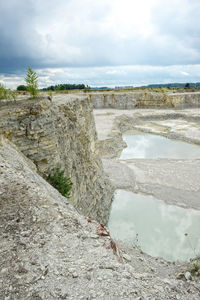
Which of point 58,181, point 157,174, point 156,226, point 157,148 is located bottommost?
point 156,226

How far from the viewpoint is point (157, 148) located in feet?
119

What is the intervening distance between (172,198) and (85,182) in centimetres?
945

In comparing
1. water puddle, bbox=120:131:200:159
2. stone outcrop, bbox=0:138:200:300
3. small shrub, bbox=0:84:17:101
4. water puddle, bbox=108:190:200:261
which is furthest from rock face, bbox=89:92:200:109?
stone outcrop, bbox=0:138:200:300

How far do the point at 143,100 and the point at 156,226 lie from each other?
6324 cm

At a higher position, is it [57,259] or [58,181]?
[57,259]

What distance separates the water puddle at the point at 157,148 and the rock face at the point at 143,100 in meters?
30.4

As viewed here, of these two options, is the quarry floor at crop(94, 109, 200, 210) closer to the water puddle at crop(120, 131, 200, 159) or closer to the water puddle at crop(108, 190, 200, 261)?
the water puddle at crop(108, 190, 200, 261)

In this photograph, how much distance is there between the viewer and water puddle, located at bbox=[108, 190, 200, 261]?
12680 millimetres

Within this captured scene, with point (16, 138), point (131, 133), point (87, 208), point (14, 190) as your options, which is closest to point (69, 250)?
point (14, 190)

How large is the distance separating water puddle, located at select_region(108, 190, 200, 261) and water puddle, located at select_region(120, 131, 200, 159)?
14097 millimetres

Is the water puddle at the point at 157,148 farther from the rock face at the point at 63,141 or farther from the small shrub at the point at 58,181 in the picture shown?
the small shrub at the point at 58,181

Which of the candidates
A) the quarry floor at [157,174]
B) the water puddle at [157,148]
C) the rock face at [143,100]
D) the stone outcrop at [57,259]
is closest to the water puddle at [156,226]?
the quarry floor at [157,174]

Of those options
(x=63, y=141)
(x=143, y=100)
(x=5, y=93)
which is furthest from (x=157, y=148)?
(x=143, y=100)

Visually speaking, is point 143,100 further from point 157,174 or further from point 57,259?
point 57,259
